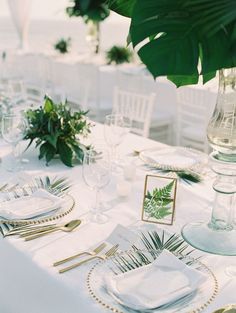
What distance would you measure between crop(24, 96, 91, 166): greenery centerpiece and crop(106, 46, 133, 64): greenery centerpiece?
10.4ft

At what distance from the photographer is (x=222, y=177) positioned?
1206 mm

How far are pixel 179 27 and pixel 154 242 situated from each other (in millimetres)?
541

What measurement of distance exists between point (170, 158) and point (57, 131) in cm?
44

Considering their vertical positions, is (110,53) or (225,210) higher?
(110,53)

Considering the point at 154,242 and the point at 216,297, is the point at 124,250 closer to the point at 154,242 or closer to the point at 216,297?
the point at 154,242

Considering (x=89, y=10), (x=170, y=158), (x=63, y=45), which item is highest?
(x=89, y=10)

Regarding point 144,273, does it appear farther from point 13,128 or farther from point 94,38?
point 94,38

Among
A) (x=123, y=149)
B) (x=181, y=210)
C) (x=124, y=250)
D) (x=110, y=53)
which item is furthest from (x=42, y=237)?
(x=110, y=53)

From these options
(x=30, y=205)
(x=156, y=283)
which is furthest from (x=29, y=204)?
(x=156, y=283)

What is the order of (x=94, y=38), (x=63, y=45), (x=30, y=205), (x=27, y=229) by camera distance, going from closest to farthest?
(x=27, y=229), (x=30, y=205), (x=63, y=45), (x=94, y=38)

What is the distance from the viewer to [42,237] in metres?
1.21

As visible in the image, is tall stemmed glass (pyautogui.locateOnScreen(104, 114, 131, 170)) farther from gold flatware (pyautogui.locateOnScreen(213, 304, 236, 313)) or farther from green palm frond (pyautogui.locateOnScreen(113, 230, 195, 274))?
gold flatware (pyautogui.locateOnScreen(213, 304, 236, 313))

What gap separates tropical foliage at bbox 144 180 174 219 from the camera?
1305 mm

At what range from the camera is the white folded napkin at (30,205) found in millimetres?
1282
